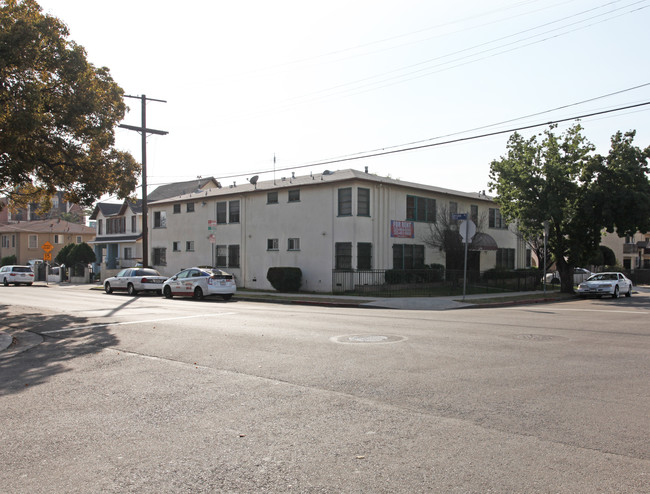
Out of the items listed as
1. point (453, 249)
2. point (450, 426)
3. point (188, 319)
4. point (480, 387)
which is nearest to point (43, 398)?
point (450, 426)

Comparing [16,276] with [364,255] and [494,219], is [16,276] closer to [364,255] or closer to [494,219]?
[364,255]

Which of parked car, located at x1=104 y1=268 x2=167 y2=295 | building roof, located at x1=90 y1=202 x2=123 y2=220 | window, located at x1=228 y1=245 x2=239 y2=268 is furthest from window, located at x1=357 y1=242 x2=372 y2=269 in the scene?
building roof, located at x1=90 y1=202 x2=123 y2=220

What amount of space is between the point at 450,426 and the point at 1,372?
284 inches

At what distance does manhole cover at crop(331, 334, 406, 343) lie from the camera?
10906 millimetres

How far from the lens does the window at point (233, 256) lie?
116 feet

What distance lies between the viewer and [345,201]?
29250 mm

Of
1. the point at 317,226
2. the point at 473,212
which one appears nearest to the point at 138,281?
the point at 317,226

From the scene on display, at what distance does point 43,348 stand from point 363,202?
66.7ft

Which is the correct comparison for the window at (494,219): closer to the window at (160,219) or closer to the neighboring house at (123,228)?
the window at (160,219)

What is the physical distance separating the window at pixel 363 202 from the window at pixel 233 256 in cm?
997

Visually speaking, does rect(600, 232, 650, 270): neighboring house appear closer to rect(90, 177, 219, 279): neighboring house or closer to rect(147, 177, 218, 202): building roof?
rect(147, 177, 218, 202): building roof

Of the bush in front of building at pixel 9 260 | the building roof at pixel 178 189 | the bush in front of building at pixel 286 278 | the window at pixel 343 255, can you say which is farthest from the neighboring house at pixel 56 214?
the window at pixel 343 255

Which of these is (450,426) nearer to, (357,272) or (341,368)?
(341,368)

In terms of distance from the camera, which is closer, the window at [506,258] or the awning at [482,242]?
the awning at [482,242]
